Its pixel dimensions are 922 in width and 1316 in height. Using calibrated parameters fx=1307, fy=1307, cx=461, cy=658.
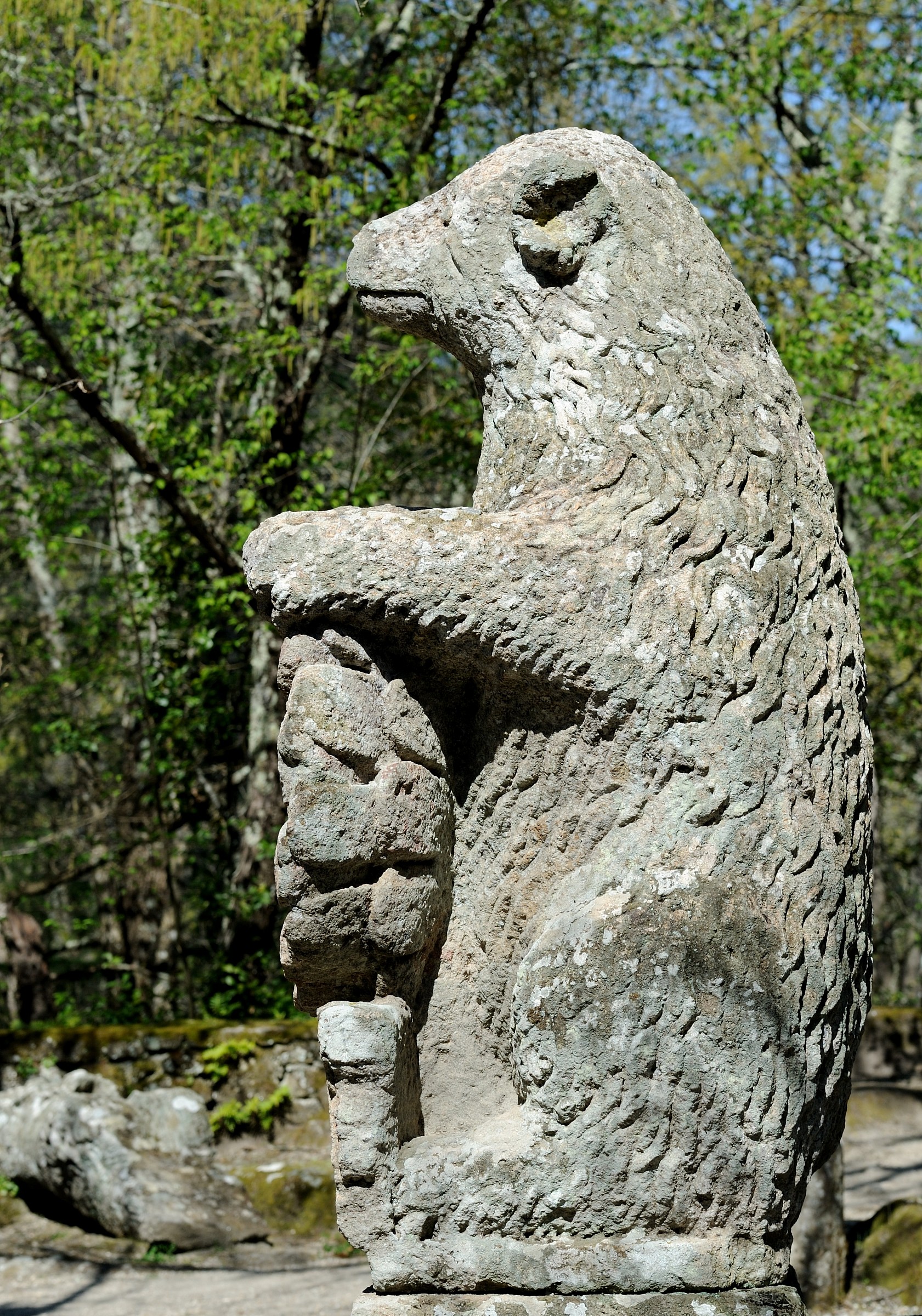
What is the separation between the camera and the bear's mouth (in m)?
2.53

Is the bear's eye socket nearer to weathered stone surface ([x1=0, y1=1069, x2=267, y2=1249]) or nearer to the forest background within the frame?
the forest background

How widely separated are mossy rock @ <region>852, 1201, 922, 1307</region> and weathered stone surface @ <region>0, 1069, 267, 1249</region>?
2.60 metres

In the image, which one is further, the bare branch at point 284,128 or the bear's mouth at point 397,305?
the bare branch at point 284,128

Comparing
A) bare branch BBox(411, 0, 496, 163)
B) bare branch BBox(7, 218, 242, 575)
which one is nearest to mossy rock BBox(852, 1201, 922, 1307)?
bare branch BBox(7, 218, 242, 575)

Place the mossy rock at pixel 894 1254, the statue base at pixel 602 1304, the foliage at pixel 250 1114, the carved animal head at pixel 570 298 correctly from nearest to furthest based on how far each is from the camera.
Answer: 1. the statue base at pixel 602 1304
2. the carved animal head at pixel 570 298
3. the mossy rock at pixel 894 1254
4. the foliage at pixel 250 1114

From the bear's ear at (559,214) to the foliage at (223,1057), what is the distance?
526cm

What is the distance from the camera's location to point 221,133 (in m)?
7.62

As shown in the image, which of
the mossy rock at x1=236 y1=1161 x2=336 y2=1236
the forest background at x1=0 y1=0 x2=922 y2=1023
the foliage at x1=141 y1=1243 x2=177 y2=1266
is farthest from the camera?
the forest background at x1=0 y1=0 x2=922 y2=1023

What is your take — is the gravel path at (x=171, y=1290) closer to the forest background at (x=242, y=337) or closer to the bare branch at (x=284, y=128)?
the forest background at (x=242, y=337)

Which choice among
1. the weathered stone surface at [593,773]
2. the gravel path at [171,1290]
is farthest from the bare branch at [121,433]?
the weathered stone surface at [593,773]

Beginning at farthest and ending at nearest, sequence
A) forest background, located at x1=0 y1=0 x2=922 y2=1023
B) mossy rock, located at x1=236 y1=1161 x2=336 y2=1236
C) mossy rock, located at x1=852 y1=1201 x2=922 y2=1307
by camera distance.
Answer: forest background, located at x1=0 y1=0 x2=922 y2=1023 < mossy rock, located at x1=236 y1=1161 x2=336 y2=1236 < mossy rock, located at x1=852 y1=1201 x2=922 y2=1307

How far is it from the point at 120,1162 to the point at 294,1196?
2.67 feet

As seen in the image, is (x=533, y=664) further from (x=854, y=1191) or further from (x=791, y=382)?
(x=854, y=1191)

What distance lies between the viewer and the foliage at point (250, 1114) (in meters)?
6.49
